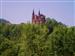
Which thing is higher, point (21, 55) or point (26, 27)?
point (26, 27)

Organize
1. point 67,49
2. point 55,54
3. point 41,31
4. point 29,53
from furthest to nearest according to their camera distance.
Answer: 1. point 67,49
2. point 55,54
3. point 41,31
4. point 29,53

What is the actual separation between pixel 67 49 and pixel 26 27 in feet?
16.3

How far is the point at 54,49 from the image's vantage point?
19.5m

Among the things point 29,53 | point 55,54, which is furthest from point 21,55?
point 55,54

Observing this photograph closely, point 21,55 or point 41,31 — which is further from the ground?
point 41,31

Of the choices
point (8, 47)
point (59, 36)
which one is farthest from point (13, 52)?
point (59, 36)

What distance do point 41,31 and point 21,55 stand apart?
1.87 m

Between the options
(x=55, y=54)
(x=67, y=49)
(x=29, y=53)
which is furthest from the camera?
(x=67, y=49)

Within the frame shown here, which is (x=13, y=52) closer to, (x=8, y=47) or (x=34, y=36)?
(x=8, y=47)

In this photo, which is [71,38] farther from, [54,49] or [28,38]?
[28,38]

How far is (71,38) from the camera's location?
21688 mm

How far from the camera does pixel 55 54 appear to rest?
742 inches

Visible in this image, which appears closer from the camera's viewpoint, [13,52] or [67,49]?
[13,52]

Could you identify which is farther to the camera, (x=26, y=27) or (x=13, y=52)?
(x=13, y=52)
